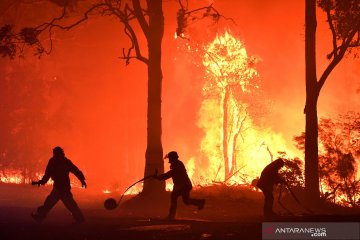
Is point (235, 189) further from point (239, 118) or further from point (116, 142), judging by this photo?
point (116, 142)

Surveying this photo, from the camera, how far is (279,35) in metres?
58.9

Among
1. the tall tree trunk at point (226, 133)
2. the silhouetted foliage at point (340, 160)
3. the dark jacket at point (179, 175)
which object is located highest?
the tall tree trunk at point (226, 133)

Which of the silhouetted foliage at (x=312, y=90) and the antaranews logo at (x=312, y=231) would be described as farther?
the silhouetted foliage at (x=312, y=90)

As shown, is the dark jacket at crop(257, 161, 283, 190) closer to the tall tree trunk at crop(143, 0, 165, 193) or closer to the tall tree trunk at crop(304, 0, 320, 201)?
the tall tree trunk at crop(304, 0, 320, 201)

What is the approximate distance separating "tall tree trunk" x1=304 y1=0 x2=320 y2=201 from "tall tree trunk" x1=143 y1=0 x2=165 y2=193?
5.86 meters

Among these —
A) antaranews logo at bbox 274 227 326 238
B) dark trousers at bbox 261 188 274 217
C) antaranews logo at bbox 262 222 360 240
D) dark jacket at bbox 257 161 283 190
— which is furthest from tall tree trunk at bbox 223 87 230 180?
antaranews logo at bbox 274 227 326 238

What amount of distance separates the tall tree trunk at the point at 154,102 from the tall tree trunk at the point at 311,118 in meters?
5.86

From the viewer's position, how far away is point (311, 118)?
80.6ft

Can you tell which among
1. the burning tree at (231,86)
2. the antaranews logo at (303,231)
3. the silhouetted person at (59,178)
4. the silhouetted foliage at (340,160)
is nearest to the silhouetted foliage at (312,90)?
the silhouetted foliage at (340,160)

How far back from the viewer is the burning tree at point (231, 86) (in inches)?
1887

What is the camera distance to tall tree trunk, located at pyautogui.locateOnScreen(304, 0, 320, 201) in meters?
24.4

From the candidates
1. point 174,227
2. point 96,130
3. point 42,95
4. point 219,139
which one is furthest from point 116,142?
point 174,227

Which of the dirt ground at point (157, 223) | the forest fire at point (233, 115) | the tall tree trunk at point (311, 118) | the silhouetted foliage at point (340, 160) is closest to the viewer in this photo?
the dirt ground at point (157, 223)

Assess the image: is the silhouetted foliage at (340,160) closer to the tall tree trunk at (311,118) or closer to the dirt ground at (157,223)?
the tall tree trunk at (311,118)
